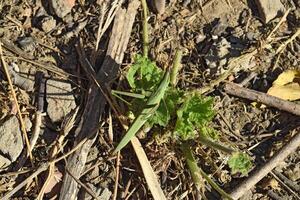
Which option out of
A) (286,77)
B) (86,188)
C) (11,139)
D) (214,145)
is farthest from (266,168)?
(11,139)

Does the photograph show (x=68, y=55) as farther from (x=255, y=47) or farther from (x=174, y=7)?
(x=255, y=47)

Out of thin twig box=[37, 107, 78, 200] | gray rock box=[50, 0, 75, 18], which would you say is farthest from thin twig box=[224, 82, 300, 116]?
gray rock box=[50, 0, 75, 18]

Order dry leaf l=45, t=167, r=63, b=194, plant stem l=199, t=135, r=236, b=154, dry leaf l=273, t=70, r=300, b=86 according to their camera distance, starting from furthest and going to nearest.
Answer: dry leaf l=273, t=70, r=300, b=86, dry leaf l=45, t=167, r=63, b=194, plant stem l=199, t=135, r=236, b=154

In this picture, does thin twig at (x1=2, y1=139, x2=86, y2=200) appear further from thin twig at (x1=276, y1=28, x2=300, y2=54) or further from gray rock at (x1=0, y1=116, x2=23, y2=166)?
thin twig at (x1=276, y1=28, x2=300, y2=54)

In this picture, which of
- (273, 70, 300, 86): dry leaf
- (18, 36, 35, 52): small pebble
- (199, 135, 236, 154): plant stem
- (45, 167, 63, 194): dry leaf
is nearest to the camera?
(199, 135, 236, 154): plant stem

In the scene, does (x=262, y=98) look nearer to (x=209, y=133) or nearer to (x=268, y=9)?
(x=209, y=133)

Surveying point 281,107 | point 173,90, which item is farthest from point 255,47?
point 173,90

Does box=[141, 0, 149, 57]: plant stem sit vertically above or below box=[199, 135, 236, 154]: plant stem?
above
